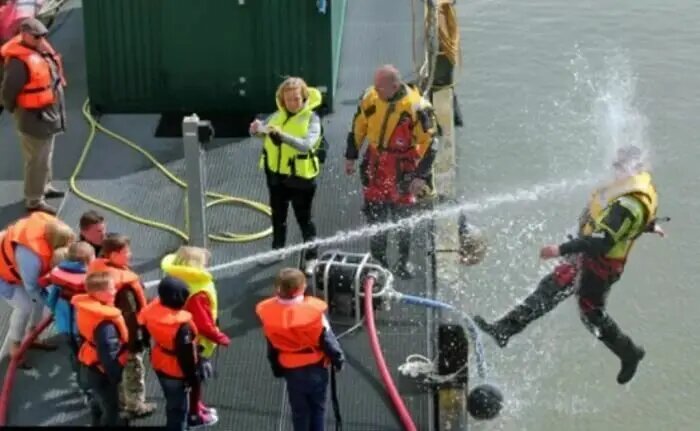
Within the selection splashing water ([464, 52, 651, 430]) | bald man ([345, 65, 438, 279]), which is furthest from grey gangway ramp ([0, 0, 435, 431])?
splashing water ([464, 52, 651, 430])

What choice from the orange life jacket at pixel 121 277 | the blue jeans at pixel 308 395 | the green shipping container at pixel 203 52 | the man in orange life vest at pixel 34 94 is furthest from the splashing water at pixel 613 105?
the orange life jacket at pixel 121 277

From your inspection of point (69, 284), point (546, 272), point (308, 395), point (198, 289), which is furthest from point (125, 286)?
point (546, 272)

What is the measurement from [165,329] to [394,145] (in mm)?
2605

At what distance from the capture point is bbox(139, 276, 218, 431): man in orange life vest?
21.1ft

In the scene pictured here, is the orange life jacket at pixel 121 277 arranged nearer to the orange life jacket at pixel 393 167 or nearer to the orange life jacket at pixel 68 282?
the orange life jacket at pixel 68 282

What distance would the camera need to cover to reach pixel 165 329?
6.46 m

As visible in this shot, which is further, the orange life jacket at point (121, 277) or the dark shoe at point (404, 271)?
the dark shoe at point (404, 271)

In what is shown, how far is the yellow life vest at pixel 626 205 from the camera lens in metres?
7.64

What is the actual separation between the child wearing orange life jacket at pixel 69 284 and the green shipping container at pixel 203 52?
4147 mm

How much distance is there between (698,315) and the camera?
10.6 m

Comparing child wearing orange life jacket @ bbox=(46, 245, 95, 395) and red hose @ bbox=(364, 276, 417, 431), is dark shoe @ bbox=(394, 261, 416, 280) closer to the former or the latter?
red hose @ bbox=(364, 276, 417, 431)

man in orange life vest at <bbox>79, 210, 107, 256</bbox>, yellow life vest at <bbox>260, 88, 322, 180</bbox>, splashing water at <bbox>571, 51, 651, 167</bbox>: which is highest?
yellow life vest at <bbox>260, 88, 322, 180</bbox>

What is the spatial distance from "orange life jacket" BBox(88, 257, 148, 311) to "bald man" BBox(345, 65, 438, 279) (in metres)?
2.25

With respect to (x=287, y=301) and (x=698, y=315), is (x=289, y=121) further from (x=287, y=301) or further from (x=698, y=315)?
(x=698, y=315)
